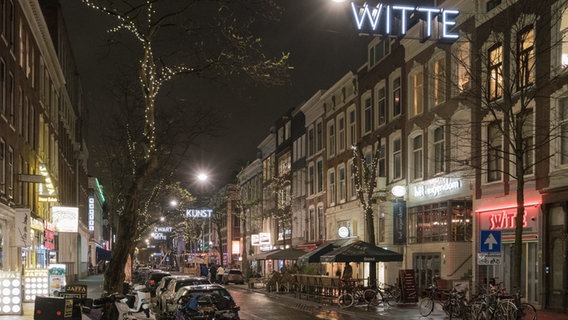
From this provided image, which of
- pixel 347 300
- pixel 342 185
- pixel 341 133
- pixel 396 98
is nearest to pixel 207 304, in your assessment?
pixel 347 300

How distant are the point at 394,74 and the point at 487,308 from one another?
19.3 metres

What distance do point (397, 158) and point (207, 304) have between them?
A: 2057 cm

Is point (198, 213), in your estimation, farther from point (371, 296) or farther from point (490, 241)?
point (490, 241)

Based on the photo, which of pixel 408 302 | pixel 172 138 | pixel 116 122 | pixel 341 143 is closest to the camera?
pixel 408 302

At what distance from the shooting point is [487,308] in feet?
57.1

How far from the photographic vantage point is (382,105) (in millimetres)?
36812

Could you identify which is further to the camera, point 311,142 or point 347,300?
point 311,142

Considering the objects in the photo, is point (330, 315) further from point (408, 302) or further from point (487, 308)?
point (487, 308)

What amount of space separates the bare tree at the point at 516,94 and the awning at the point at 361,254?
15.4 feet

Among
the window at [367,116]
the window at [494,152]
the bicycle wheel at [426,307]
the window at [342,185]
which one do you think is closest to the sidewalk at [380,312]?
the bicycle wheel at [426,307]

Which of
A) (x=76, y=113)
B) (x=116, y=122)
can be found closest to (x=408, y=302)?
(x=116, y=122)

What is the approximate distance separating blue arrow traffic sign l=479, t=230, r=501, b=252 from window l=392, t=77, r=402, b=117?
1813 centimetres

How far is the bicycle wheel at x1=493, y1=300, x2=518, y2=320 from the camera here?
17.1m

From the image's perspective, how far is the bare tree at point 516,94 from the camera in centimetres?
1730
